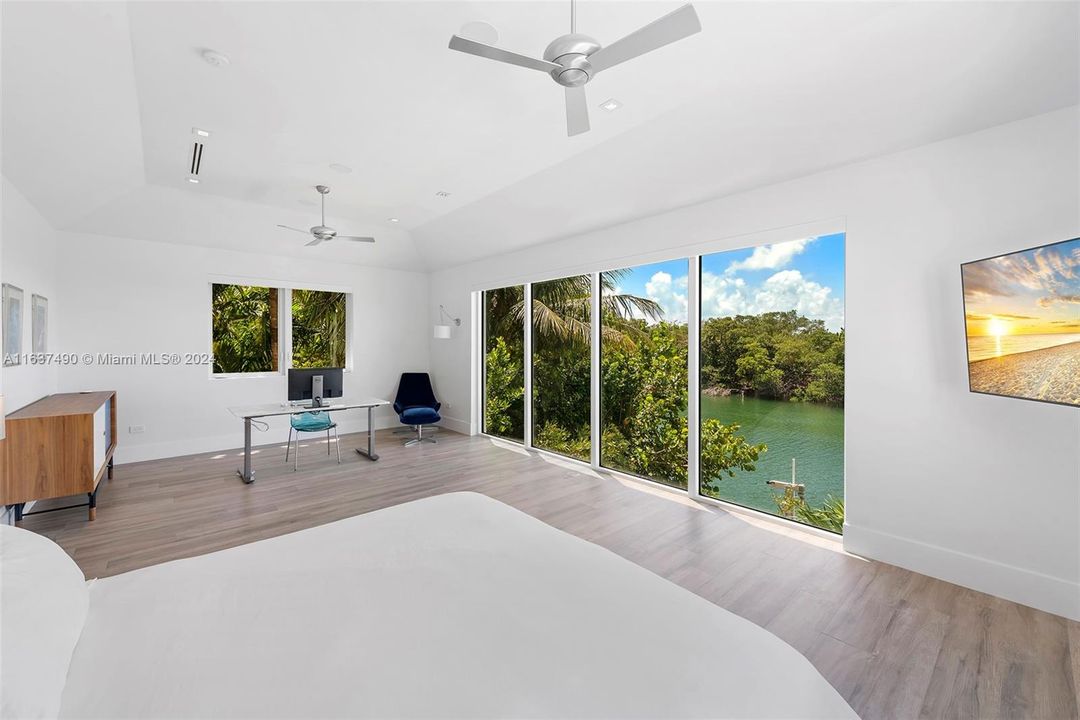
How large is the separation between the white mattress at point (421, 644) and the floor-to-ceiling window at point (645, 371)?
116 inches

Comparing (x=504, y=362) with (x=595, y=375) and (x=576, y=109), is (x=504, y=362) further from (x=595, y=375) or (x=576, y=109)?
(x=576, y=109)

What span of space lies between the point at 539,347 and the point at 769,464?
118 inches

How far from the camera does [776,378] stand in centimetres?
371

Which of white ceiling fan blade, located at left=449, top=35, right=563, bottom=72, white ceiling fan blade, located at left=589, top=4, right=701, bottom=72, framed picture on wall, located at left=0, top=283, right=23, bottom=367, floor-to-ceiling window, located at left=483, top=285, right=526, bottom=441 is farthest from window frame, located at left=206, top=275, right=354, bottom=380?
Result: white ceiling fan blade, located at left=589, top=4, right=701, bottom=72

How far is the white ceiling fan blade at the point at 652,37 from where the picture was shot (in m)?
1.64

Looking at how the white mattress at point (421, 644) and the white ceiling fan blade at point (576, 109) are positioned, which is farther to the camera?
the white ceiling fan blade at point (576, 109)

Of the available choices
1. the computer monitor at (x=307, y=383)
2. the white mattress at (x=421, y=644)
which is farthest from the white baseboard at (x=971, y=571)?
the computer monitor at (x=307, y=383)

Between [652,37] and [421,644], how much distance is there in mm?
2152

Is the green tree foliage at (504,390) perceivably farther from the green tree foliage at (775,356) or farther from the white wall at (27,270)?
the white wall at (27,270)

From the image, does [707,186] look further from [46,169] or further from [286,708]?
[46,169]

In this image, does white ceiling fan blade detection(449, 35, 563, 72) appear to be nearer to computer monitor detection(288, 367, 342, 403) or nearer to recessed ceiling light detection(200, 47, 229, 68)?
recessed ceiling light detection(200, 47, 229, 68)

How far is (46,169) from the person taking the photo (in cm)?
338

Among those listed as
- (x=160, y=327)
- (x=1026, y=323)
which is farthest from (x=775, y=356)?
(x=160, y=327)

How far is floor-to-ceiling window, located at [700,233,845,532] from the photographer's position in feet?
11.2
